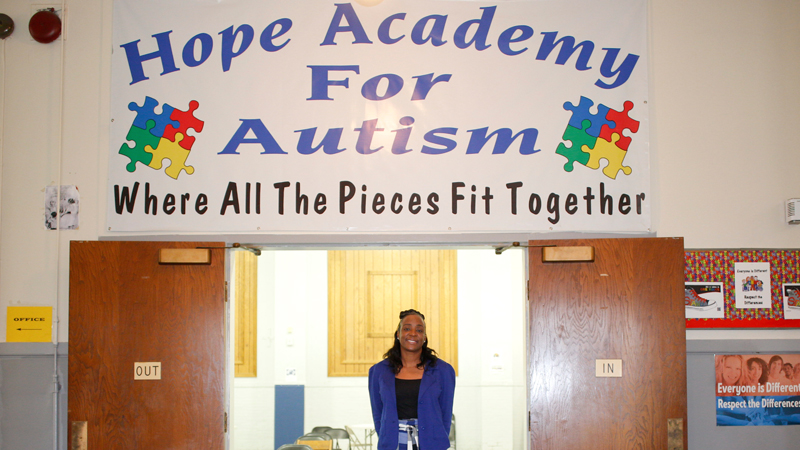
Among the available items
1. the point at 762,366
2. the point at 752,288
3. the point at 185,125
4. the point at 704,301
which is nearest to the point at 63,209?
the point at 185,125

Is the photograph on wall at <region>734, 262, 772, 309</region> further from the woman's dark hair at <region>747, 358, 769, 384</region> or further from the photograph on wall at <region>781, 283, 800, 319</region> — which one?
the woman's dark hair at <region>747, 358, 769, 384</region>

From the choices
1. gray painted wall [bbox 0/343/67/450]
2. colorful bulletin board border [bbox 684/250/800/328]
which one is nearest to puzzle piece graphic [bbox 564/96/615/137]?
colorful bulletin board border [bbox 684/250/800/328]

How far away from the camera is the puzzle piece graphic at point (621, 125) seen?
3439 millimetres

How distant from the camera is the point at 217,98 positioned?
3.47 m

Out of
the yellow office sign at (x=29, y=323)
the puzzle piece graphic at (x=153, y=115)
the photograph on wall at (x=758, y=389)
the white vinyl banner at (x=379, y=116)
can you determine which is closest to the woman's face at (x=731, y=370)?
the photograph on wall at (x=758, y=389)

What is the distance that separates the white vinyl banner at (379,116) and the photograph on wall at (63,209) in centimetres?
25

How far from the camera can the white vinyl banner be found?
3.41 metres

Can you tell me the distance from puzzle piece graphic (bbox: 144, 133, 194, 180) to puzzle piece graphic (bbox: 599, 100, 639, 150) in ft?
8.45

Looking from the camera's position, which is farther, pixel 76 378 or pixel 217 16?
pixel 217 16

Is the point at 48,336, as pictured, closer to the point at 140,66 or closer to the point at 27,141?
the point at 27,141

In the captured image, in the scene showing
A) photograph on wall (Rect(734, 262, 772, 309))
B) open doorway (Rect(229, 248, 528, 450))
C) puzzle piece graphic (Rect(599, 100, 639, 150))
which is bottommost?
open doorway (Rect(229, 248, 528, 450))

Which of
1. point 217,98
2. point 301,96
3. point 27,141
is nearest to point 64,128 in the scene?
point 27,141

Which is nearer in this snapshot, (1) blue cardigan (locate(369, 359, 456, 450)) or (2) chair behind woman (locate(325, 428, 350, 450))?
(1) blue cardigan (locate(369, 359, 456, 450))

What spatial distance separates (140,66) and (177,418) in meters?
2.17
